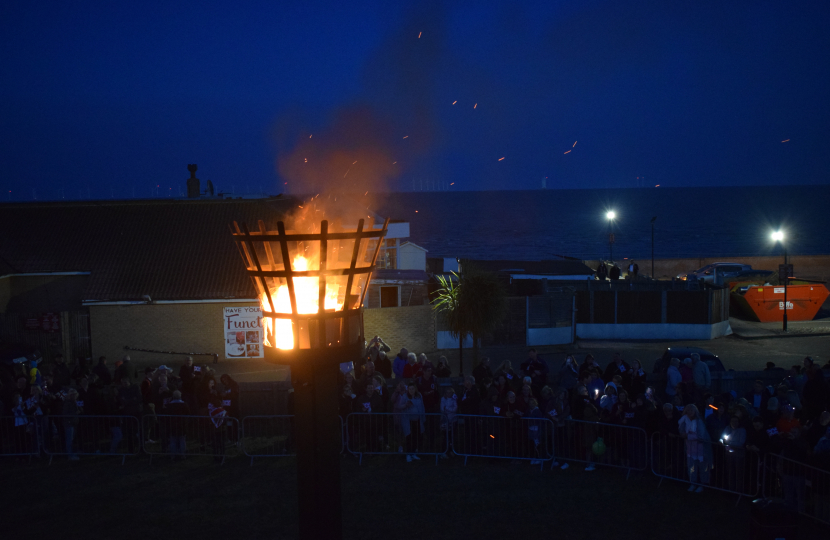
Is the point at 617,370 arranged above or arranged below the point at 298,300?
below

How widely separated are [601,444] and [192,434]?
7.07 metres

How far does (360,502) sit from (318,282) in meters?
5.62

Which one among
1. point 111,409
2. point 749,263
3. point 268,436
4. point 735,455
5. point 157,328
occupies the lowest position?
point 268,436

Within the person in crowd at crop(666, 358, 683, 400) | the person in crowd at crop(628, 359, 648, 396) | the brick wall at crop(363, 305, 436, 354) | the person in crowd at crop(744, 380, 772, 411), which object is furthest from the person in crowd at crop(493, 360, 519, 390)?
the brick wall at crop(363, 305, 436, 354)

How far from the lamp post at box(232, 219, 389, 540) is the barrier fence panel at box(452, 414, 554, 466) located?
238 inches

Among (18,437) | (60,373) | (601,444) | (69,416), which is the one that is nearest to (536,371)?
(601,444)

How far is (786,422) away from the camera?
377 inches

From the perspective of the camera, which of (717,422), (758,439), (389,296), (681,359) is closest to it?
(758,439)

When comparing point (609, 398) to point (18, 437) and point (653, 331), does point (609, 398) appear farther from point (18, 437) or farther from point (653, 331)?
point (653, 331)

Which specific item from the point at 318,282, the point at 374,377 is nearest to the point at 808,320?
the point at 374,377

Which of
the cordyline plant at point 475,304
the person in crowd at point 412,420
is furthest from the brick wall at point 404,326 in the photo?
the person in crowd at point 412,420

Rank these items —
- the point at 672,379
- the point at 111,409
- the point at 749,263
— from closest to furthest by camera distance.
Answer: the point at 111,409, the point at 672,379, the point at 749,263

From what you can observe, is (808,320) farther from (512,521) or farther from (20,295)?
(20,295)

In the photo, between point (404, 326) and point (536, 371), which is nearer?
point (536, 371)
